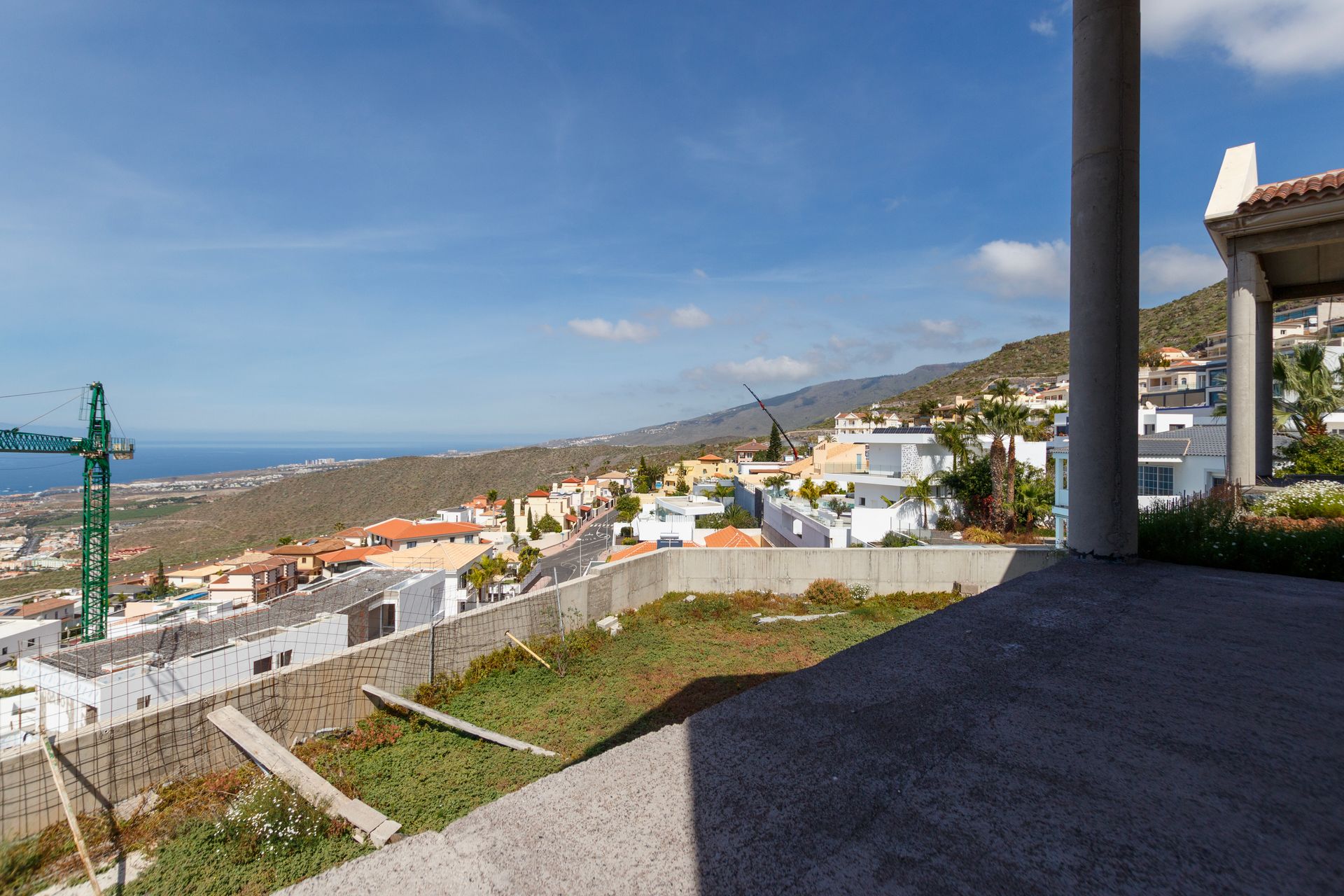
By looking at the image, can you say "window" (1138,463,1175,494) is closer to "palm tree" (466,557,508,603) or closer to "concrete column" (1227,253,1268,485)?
"concrete column" (1227,253,1268,485)

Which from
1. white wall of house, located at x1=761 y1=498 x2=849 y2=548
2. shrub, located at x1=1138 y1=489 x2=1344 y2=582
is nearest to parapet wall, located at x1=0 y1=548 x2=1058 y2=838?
shrub, located at x1=1138 y1=489 x2=1344 y2=582

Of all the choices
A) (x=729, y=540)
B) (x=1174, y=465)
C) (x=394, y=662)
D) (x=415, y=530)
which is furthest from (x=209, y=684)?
(x=415, y=530)

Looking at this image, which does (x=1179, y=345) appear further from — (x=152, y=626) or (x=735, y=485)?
(x=152, y=626)

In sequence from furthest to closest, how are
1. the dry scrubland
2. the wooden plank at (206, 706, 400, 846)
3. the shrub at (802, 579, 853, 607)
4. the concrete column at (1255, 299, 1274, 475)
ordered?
the shrub at (802, 579, 853, 607) → the concrete column at (1255, 299, 1274, 475) → the dry scrubland → the wooden plank at (206, 706, 400, 846)

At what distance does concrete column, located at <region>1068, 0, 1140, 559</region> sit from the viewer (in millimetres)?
4195

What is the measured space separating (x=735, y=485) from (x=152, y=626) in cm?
3270

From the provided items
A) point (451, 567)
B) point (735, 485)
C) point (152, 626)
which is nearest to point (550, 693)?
point (152, 626)

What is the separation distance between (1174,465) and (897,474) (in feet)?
36.6

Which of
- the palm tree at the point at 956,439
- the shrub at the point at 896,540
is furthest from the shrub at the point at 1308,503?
the palm tree at the point at 956,439

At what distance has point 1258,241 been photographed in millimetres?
7898

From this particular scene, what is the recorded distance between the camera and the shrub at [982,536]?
17.4m

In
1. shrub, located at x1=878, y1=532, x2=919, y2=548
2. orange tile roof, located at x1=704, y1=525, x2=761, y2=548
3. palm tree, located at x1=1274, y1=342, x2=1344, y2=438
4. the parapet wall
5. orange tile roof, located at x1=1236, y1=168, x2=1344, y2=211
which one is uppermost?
orange tile roof, located at x1=1236, y1=168, x2=1344, y2=211

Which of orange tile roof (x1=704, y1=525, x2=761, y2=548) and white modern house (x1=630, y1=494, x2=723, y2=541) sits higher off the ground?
orange tile roof (x1=704, y1=525, x2=761, y2=548)

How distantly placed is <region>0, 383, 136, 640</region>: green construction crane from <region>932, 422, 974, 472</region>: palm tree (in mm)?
42562
